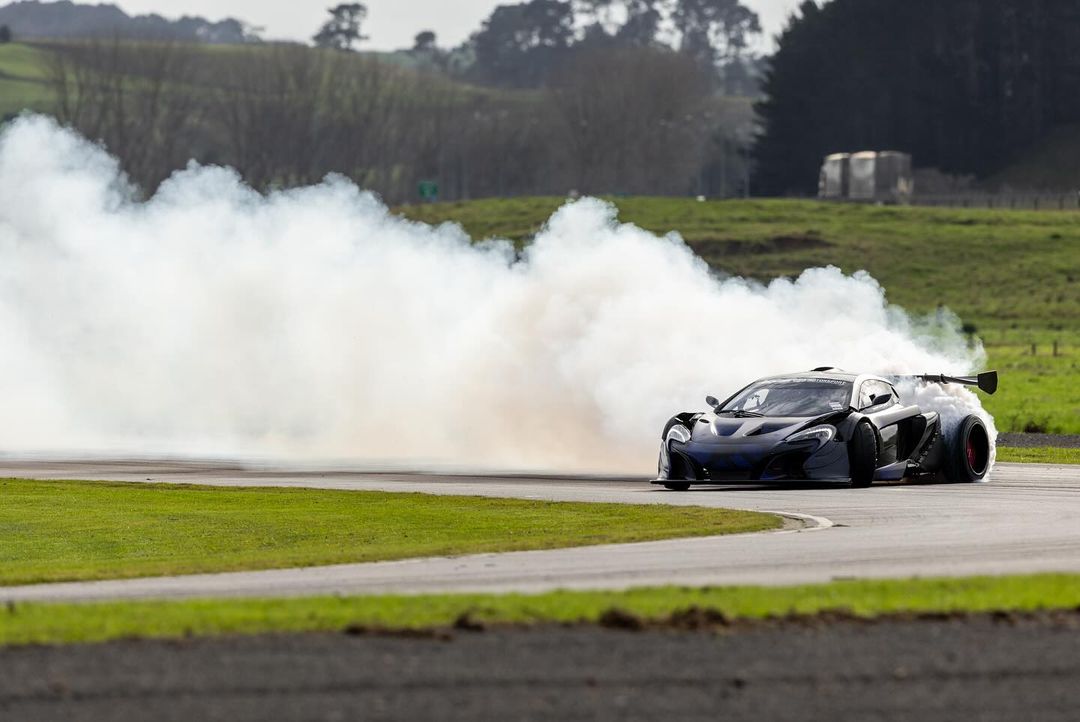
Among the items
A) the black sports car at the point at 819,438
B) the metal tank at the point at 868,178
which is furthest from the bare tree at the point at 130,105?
the black sports car at the point at 819,438

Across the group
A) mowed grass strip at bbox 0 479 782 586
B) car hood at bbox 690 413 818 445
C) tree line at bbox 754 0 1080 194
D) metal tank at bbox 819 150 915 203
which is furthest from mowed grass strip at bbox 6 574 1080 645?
tree line at bbox 754 0 1080 194

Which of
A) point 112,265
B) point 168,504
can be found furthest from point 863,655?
point 112,265

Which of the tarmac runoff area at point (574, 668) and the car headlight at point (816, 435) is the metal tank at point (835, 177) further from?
the tarmac runoff area at point (574, 668)

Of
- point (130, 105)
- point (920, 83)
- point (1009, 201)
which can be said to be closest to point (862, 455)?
point (1009, 201)

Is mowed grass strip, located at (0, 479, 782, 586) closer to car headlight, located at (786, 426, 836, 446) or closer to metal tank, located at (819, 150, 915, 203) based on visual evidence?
car headlight, located at (786, 426, 836, 446)

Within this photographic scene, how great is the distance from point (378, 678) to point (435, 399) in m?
27.1

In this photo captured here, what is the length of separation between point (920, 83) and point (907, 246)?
197 feet

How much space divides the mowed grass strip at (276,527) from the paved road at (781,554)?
0.89 metres

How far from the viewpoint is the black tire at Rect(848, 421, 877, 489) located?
2714 centimetres

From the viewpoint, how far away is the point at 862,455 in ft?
89.3

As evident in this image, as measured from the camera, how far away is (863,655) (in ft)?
40.4

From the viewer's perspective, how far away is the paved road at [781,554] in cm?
Result: 1644

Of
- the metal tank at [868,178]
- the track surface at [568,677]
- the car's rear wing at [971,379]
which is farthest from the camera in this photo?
the metal tank at [868,178]

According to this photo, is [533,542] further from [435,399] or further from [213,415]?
[213,415]
